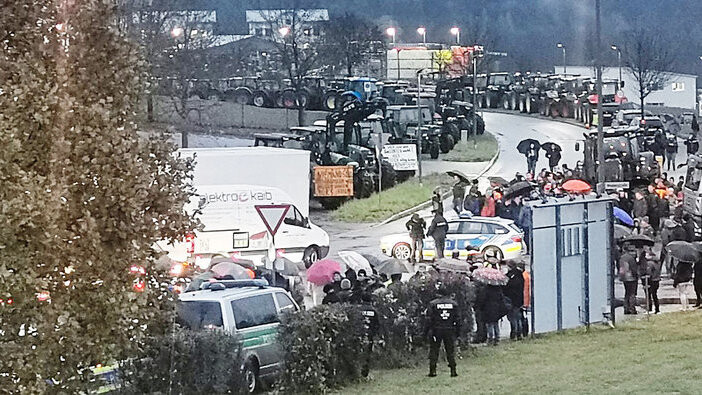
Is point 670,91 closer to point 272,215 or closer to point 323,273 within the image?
point 272,215

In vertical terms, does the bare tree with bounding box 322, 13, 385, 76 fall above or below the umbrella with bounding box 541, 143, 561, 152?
above

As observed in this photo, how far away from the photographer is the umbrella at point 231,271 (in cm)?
2031

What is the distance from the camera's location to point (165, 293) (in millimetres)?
8523

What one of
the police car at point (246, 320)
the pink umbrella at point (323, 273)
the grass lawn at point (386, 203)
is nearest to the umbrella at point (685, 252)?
the pink umbrella at point (323, 273)

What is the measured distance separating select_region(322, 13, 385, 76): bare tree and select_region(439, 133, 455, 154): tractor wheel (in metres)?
17.5

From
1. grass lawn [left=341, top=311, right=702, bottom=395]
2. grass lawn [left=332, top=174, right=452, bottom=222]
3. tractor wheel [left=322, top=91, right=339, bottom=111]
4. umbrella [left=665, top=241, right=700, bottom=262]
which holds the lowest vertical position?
grass lawn [left=341, top=311, right=702, bottom=395]

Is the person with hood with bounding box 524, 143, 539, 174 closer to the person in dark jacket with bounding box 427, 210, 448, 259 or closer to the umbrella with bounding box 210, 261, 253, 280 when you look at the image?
the person in dark jacket with bounding box 427, 210, 448, 259

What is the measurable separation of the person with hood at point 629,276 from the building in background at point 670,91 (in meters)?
65.4

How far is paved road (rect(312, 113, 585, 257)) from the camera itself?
1388 inches

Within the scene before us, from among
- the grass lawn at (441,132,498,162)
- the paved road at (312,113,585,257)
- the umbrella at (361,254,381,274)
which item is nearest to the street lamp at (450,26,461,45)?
the paved road at (312,113,585,257)

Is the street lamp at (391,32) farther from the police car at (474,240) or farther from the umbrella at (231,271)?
the umbrella at (231,271)

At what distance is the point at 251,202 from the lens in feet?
88.3

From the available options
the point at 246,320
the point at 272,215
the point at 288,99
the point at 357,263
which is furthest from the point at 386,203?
the point at 246,320

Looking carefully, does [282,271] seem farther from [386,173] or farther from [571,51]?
[571,51]
